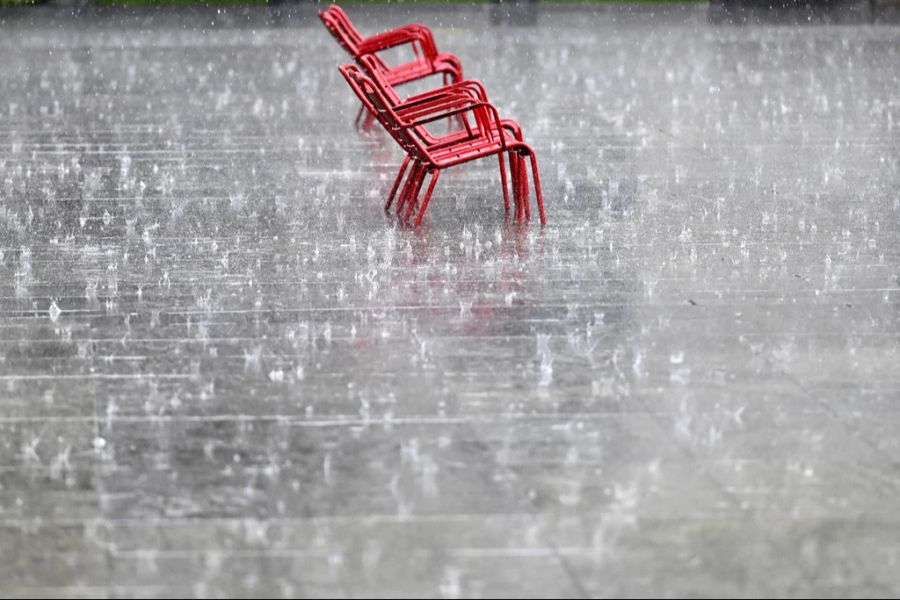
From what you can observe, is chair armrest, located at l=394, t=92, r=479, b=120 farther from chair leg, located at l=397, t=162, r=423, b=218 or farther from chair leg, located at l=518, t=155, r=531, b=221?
chair leg, located at l=518, t=155, r=531, b=221

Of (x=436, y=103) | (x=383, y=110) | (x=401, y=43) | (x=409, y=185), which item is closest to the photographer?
(x=383, y=110)

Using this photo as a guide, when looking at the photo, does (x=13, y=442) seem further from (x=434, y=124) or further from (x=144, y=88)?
(x=144, y=88)

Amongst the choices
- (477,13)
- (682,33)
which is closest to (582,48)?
(682,33)

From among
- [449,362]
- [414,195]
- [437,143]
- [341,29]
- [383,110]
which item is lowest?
[449,362]

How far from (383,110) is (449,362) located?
2.54 meters

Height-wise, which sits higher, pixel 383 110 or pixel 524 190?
pixel 383 110

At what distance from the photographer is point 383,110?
7.64 m

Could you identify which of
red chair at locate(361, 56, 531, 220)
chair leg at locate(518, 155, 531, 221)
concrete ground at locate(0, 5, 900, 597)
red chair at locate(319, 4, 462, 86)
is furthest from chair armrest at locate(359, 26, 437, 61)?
chair leg at locate(518, 155, 531, 221)

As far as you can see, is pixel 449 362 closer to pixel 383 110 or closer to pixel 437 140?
pixel 383 110

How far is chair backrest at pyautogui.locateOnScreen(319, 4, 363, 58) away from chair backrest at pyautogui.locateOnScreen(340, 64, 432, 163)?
10.8 ft

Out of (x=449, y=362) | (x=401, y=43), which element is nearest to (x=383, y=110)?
(x=449, y=362)

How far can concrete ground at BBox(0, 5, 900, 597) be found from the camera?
12.7ft

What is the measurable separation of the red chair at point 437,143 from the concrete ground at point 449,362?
0.67 ft

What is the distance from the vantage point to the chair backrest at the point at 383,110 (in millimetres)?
7480
